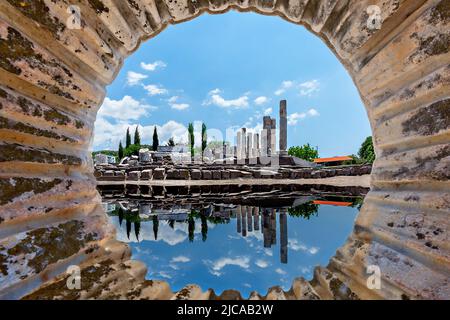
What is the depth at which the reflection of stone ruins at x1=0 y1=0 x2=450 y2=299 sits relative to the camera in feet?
3.15

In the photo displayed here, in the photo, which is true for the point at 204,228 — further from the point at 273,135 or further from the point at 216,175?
the point at 273,135

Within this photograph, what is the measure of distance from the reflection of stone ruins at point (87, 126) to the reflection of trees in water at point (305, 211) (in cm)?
201

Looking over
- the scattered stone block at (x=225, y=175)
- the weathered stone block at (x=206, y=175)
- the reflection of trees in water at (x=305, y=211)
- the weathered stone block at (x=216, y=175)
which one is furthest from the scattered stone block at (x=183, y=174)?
the reflection of trees in water at (x=305, y=211)

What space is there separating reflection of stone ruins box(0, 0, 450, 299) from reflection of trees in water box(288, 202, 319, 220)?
201 centimetres

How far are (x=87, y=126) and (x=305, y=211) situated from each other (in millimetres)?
2893

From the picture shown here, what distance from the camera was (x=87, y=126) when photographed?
141 cm

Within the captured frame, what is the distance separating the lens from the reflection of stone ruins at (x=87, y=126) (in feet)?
3.15

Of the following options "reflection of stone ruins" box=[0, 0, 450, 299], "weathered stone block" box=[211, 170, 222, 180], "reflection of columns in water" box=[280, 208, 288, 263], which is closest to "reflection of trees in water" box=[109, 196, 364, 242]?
"reflection of columns in water" box=[280, 208, 288, 263]

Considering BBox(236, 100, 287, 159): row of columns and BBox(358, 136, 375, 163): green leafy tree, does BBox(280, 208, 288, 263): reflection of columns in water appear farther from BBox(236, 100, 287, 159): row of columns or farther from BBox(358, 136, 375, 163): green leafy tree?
BBox(358, 136, 375, 163): green leafy tree

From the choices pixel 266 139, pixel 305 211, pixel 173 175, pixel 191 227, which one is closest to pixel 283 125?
pixel 266 139

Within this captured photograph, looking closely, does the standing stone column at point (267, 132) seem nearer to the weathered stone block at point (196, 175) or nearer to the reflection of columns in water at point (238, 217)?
the weathered stone block at point (196, 175)
